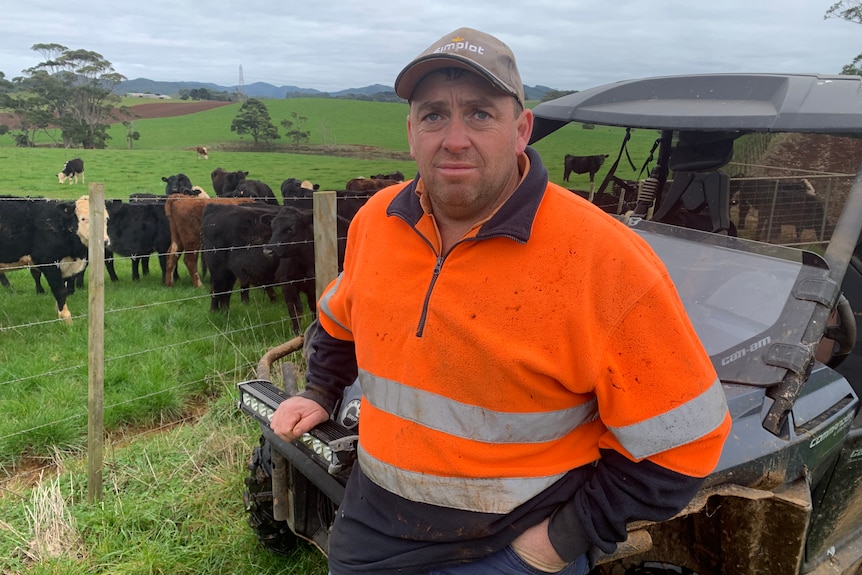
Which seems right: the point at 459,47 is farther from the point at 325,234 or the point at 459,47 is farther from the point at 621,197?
the point at 621,197

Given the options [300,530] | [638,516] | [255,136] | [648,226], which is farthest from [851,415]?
[255,136]

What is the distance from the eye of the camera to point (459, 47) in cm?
150

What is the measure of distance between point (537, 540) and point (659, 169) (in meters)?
2.97

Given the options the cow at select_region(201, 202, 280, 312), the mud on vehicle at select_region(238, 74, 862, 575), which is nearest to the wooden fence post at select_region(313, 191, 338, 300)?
the mud on vehicle at select_region(238, 74, 862, 575)

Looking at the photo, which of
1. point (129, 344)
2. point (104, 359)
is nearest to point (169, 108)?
point (129, 344)

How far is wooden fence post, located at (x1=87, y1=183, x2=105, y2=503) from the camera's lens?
3.54 metres

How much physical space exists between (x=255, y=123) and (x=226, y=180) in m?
19.3

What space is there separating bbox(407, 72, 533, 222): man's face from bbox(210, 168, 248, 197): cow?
1561 centimetres

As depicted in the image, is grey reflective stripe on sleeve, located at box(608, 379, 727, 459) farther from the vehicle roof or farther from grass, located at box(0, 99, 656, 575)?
grass, located at box(0, 99, 656, 575)

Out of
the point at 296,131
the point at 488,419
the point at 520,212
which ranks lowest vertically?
the point at 488,419

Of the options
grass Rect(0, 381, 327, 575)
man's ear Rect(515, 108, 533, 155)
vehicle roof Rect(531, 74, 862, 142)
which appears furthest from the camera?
grass Rect(0, 381, 327, 575)

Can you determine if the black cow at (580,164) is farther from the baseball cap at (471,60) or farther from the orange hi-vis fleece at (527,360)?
the orange hi-vis fleece at (527,360)

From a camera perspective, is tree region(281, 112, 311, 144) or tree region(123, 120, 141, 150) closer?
tree region(281, 112, 311, 144)

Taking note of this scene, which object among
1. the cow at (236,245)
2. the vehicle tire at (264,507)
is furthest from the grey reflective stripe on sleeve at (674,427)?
the cow at (236,245)
